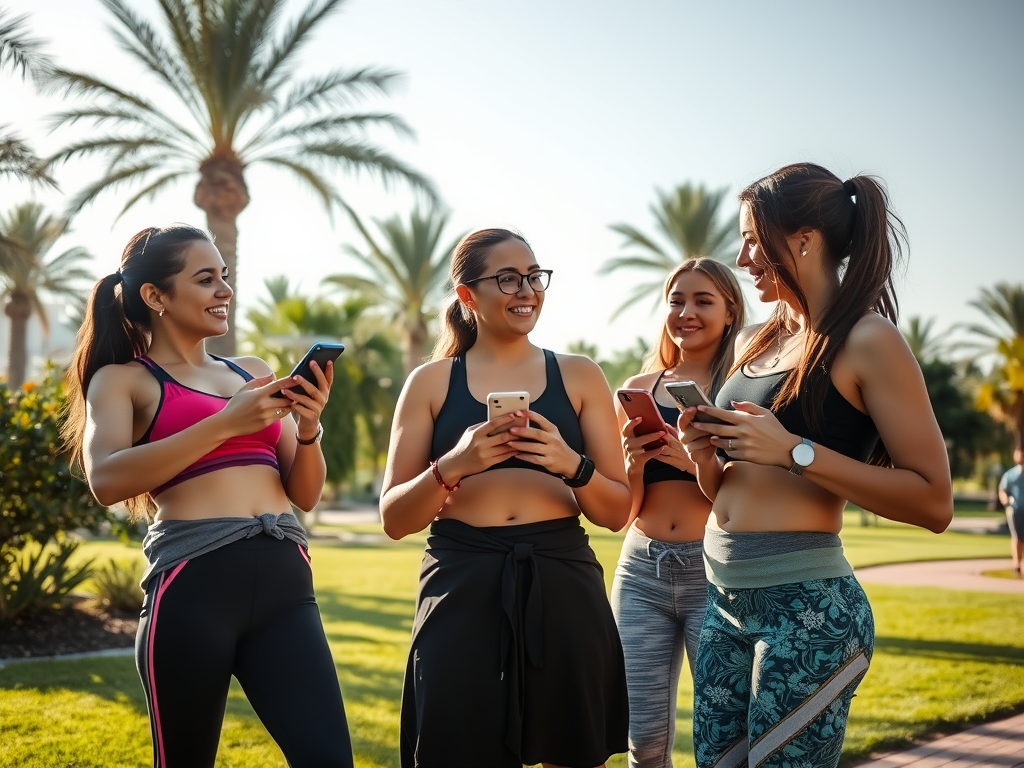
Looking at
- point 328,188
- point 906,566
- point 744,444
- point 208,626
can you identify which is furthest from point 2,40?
point 906,566

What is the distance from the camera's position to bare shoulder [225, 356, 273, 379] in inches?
145

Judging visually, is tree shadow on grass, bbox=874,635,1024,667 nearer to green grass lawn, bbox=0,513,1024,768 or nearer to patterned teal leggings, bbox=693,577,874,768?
green grass lawn, bbox=0,513,1024,768

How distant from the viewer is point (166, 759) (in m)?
2.93

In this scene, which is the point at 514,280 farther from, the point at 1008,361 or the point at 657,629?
the point at 1008,361

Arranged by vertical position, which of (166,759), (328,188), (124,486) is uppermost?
(328,188)

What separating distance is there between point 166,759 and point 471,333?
71.1 inches

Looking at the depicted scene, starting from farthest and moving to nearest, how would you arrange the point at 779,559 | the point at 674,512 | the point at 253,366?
1. the point at 674,512
2. the point at 253,366
3. the point at 779,559

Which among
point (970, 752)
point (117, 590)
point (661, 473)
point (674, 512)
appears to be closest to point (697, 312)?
point (661, 473)

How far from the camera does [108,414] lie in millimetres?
3096

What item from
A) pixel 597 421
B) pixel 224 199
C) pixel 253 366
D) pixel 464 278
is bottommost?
pixel 597 421

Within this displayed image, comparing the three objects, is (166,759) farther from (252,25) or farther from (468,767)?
(252,25)

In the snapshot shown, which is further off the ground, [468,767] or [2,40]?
[2,40]

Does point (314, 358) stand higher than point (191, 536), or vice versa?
point (314, 358)

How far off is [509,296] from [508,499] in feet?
2.37
